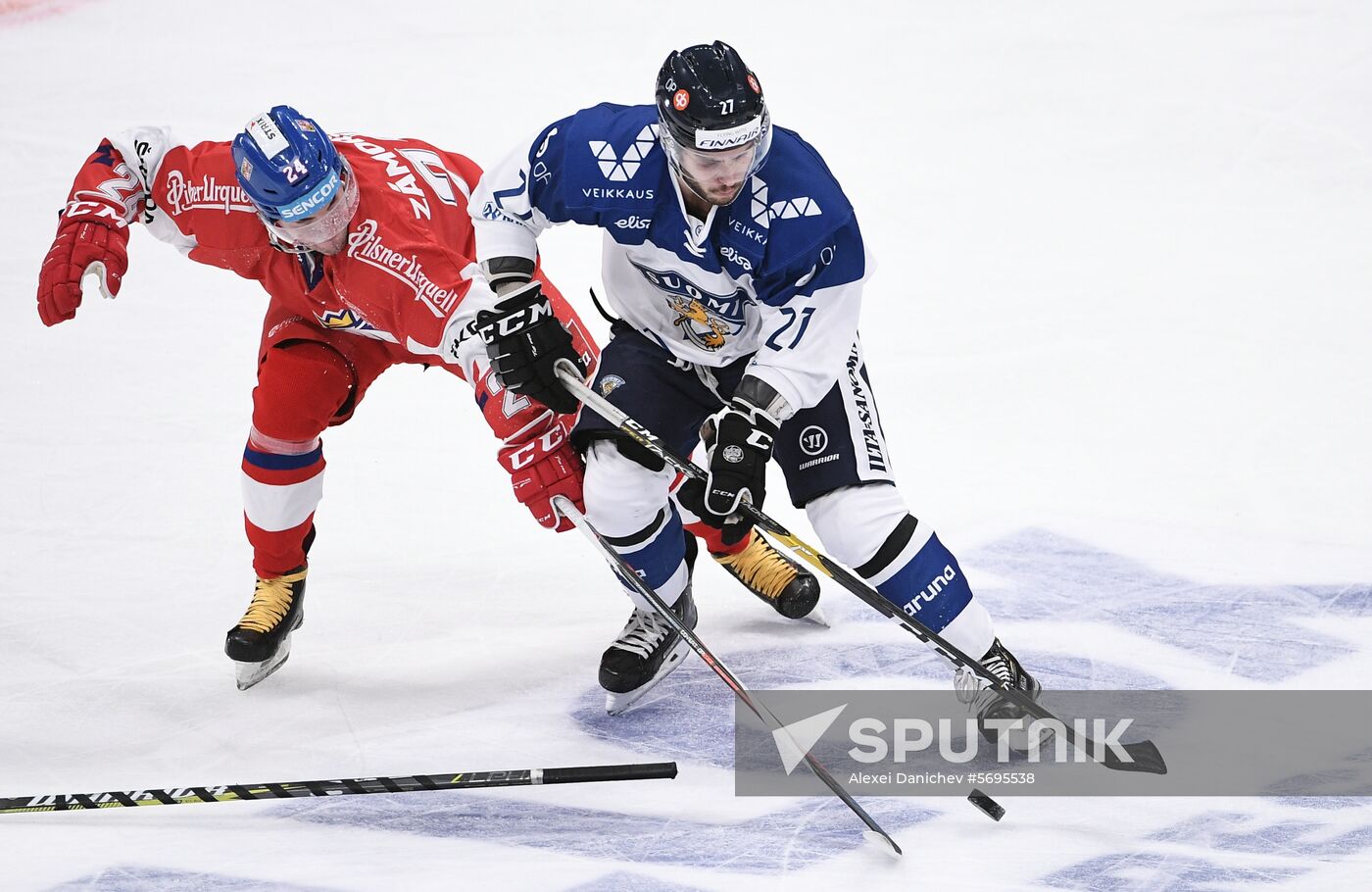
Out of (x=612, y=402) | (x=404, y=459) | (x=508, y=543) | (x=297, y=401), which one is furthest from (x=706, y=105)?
(x=404, y=459)

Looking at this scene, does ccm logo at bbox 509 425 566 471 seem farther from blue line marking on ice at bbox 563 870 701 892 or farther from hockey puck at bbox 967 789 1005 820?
hockey puck at bbox 967 789 1005 820

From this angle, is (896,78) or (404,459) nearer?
(404,459)

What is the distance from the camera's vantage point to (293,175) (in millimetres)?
2998

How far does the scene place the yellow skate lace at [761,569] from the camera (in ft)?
11.8

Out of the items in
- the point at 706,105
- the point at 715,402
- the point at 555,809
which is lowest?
the point at 555,809

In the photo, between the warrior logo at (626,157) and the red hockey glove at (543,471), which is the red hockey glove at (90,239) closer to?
the red hockey glove at (543,471)

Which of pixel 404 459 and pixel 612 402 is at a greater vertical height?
pixel 612 402

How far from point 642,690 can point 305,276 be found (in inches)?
47.6

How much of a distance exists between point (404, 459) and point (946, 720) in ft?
6.51

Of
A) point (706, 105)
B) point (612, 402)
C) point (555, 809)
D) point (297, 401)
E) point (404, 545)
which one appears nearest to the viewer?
point (706, 105)

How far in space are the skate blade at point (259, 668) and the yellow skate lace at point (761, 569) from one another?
1090 mm

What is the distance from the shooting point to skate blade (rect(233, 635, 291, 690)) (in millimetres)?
3385

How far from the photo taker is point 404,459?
4.38m

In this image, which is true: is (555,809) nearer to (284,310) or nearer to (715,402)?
(715,402)
